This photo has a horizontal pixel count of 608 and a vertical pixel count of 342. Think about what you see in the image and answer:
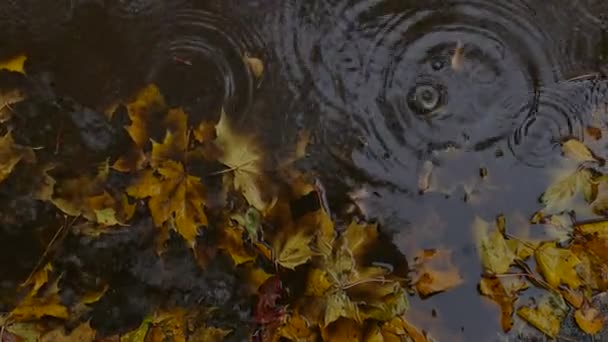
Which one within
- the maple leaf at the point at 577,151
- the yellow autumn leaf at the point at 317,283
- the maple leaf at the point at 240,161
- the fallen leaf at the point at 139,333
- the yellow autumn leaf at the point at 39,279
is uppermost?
the maple leaf at the point at 577,151

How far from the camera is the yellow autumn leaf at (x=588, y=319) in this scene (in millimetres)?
2883

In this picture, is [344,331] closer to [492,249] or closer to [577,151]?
[492,249]

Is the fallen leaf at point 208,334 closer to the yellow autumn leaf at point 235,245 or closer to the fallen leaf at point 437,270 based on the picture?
the yellow autumn leaf at point 235,245

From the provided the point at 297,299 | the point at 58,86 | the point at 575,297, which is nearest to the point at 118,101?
the point at 58,86

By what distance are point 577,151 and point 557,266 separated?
0.99 feet

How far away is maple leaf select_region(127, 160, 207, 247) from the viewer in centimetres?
285

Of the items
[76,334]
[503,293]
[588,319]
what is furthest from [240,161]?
[588,319]

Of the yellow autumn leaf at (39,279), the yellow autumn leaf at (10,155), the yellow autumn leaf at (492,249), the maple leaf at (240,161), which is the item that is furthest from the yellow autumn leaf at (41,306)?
the yellow autumn leaf at (492,249)

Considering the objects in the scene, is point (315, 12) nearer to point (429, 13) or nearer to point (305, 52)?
→ point (305, 52)

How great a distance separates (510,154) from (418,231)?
0.31 metres

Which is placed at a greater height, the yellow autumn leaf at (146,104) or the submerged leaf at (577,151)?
the submerged leaf at (577,151)

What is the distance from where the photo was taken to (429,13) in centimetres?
290

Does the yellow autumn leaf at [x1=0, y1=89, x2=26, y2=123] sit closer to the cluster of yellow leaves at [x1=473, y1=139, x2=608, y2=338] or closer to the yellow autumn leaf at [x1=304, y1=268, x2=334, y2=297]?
the yellow autumn leaf at [x1=304, y1=268, x2=334, y2=297]

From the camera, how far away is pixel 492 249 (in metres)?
2.89
